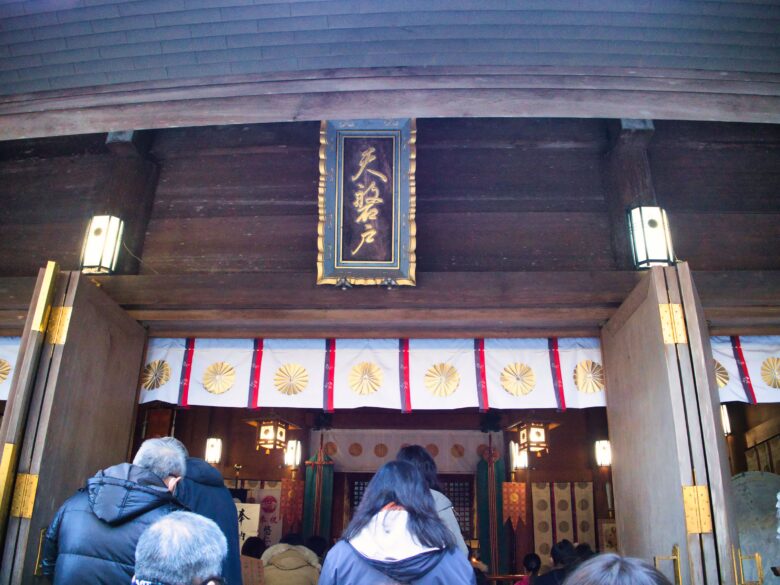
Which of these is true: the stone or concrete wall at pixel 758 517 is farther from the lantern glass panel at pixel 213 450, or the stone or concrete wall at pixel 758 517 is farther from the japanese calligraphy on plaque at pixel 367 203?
the lantern glass panel at pixel 213 450

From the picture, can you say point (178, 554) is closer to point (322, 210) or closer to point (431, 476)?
point (431, 476)

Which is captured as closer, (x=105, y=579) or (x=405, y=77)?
(x=105, y=579)

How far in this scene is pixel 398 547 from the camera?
7.43 ft

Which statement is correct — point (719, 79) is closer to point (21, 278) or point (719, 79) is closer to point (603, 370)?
point (603, 370)

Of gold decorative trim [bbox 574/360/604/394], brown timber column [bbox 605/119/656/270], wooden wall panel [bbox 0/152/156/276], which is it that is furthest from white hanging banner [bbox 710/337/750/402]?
wooden wall panel [bbox 0/152/156/276]

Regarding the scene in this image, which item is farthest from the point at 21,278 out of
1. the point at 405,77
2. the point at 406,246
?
the point at 405,77

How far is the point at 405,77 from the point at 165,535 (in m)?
2.94

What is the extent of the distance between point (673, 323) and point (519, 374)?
5.91 feet

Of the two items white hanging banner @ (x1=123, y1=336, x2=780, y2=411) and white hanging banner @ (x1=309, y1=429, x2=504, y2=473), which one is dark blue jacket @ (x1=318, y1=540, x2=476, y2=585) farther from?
white hanging banner @ (x1=309, y1=429, x2=504, y2=473)

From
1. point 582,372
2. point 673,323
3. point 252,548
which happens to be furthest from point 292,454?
point 673,323

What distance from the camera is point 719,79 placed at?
148 inches

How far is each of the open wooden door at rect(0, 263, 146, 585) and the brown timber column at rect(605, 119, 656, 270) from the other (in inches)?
163

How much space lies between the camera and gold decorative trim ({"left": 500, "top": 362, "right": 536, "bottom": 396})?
18.3 feet

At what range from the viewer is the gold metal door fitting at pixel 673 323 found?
399 cm
